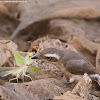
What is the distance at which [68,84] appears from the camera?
1.69 meters

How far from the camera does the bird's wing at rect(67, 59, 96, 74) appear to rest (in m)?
1.67

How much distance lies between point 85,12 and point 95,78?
7.57 ft

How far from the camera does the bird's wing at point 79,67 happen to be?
5.49ft

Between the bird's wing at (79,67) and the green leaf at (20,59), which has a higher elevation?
the green leaf at (20,59)

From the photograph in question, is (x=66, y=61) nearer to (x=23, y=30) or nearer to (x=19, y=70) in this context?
(x=19, y=70)

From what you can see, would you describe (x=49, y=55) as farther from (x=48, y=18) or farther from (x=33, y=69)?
(x=48, y=18)

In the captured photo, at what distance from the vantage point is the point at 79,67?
167 cm

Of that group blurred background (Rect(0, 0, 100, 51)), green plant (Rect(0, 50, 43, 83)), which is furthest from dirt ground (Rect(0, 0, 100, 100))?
green plant (Rect(0, 50, 43, 83))

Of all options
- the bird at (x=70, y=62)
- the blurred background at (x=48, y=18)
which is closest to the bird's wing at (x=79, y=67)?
the bird at (x=70, y=62)

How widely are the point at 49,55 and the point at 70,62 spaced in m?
0.21

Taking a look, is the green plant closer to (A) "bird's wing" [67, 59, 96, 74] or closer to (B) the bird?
(B) the bird

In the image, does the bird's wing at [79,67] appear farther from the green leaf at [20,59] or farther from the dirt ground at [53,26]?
the green leaf at [20,59]

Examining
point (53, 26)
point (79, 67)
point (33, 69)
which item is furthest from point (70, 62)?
point (53, 26)

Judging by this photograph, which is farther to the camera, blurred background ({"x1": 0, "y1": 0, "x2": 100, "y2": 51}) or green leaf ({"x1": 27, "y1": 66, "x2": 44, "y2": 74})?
blurred background ({"x1": 0, "y1": 0, "x2": 100, "y2": 51})
